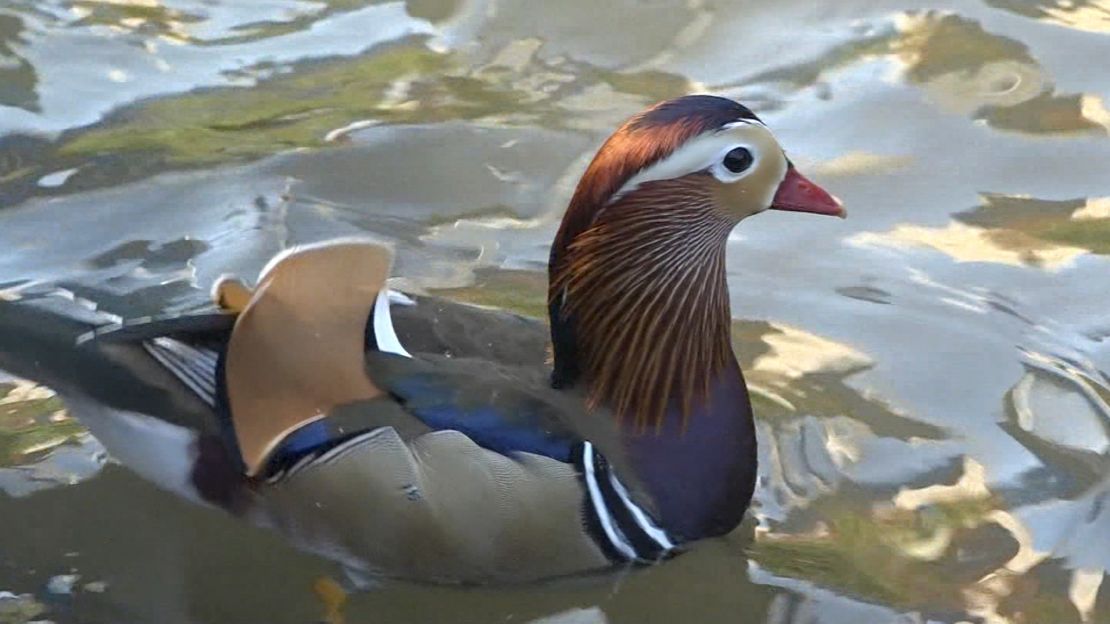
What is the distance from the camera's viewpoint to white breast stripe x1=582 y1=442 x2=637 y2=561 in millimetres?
3434

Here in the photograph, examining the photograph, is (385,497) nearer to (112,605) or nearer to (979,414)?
(112,605)

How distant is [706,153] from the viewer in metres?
3.40

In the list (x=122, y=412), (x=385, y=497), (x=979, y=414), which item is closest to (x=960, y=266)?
(x=979, y=414)

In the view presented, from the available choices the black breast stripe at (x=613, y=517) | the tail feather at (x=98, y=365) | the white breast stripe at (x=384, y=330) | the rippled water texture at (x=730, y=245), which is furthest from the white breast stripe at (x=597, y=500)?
the tail feather at (x=98, y=365)

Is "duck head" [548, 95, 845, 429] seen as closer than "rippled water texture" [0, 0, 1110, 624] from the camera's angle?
Yes

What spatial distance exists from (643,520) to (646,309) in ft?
1.52

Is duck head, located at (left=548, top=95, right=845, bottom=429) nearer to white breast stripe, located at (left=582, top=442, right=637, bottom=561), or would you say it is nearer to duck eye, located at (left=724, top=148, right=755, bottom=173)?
duck eye, located at (left=724, top=148, right=755, bottom=173)

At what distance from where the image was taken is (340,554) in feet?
11.8

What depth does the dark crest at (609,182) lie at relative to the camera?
337cm

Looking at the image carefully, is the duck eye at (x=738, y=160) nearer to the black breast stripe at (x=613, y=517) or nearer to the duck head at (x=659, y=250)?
the duck head at (x=659, y=250)

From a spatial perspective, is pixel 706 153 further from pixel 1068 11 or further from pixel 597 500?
pixel 1068 11

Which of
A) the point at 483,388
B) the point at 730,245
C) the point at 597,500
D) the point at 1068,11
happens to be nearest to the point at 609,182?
the point at 483,388

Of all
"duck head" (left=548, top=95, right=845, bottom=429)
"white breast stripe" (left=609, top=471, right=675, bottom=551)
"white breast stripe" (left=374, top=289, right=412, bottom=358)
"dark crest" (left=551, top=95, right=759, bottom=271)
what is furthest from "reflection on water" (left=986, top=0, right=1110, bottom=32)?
"white breast stripe" (left=374, top=289, right=412, bottom=358)

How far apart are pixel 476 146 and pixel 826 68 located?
1.28 m
